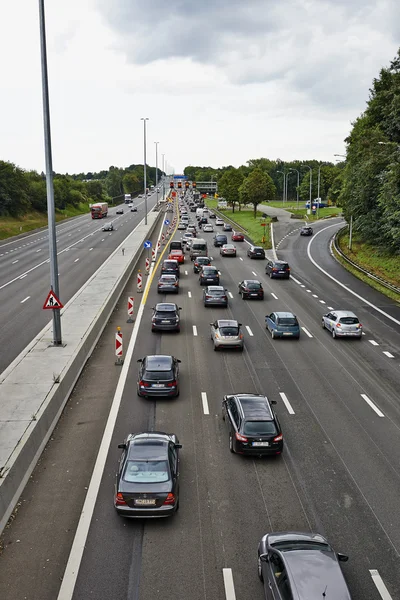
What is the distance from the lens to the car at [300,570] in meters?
8.24

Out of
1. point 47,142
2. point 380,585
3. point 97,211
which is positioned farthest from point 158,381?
point 97,211

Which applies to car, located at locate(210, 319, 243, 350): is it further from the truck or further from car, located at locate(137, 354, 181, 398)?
the truck

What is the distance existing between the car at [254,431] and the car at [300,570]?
465 centimetres

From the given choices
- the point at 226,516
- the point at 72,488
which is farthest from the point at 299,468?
the point at 72,488

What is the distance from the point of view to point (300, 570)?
339 inches

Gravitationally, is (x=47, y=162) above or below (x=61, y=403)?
above

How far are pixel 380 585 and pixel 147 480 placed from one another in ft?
16.4

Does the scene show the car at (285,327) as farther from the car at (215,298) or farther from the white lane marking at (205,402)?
the white lane marking at (205,402)

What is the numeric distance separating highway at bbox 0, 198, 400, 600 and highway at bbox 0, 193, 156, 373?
468 cm

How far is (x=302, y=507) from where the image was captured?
1252cm

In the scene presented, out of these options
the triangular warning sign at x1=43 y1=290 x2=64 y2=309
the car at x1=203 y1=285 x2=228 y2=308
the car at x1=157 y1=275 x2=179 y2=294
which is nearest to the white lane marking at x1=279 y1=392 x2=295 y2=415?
the triangular warning sign at x1=43 y1=290 x2=64 y2=309

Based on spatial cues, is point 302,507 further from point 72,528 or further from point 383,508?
point 72,528

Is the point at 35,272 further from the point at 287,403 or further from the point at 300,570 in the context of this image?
the point at 300,570

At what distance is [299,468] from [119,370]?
9.75 metres
